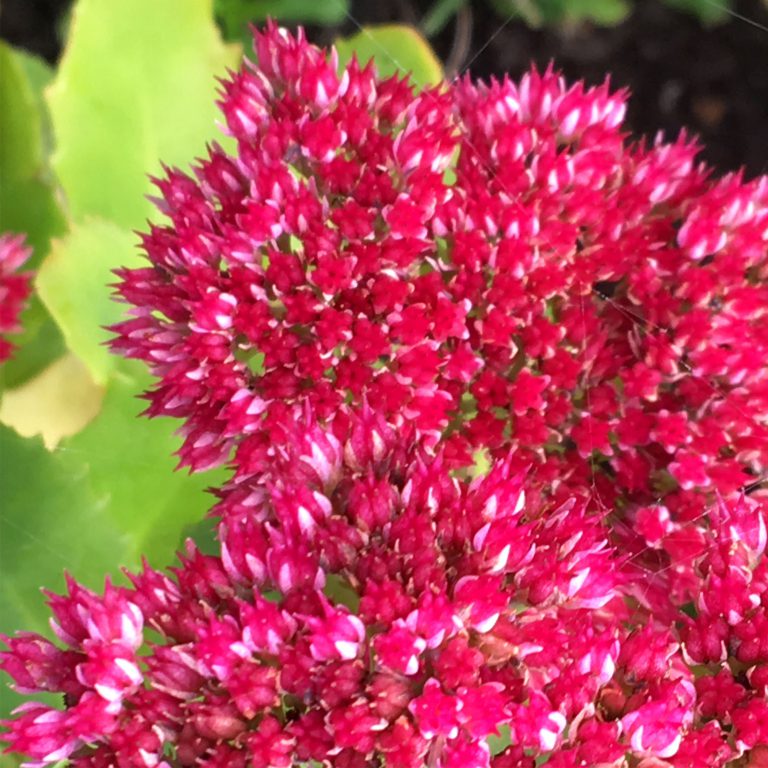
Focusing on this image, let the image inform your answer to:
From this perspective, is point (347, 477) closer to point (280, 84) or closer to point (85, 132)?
point (280, 84)

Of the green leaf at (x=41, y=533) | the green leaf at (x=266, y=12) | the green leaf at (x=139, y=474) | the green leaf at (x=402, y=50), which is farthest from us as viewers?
the green leaf at (x=266, y=12)

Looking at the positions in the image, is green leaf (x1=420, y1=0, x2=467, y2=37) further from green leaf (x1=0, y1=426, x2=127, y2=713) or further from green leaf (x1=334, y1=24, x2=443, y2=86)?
green leaf (x1=0, y1=426, x2=127, y2=713)

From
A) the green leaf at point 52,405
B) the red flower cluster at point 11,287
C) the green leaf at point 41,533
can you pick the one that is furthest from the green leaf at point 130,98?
the green leaf at point 41,533

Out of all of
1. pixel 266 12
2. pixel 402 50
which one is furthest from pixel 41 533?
pixel 266 12

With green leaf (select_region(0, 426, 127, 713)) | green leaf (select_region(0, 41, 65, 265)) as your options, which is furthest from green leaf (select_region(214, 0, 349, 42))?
green leaf (select_region(0, 426, 127, 713))

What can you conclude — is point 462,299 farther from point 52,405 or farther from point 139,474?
point 52,405

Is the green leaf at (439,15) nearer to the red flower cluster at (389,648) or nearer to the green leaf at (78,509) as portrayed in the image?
the green leaf at (78,509)
